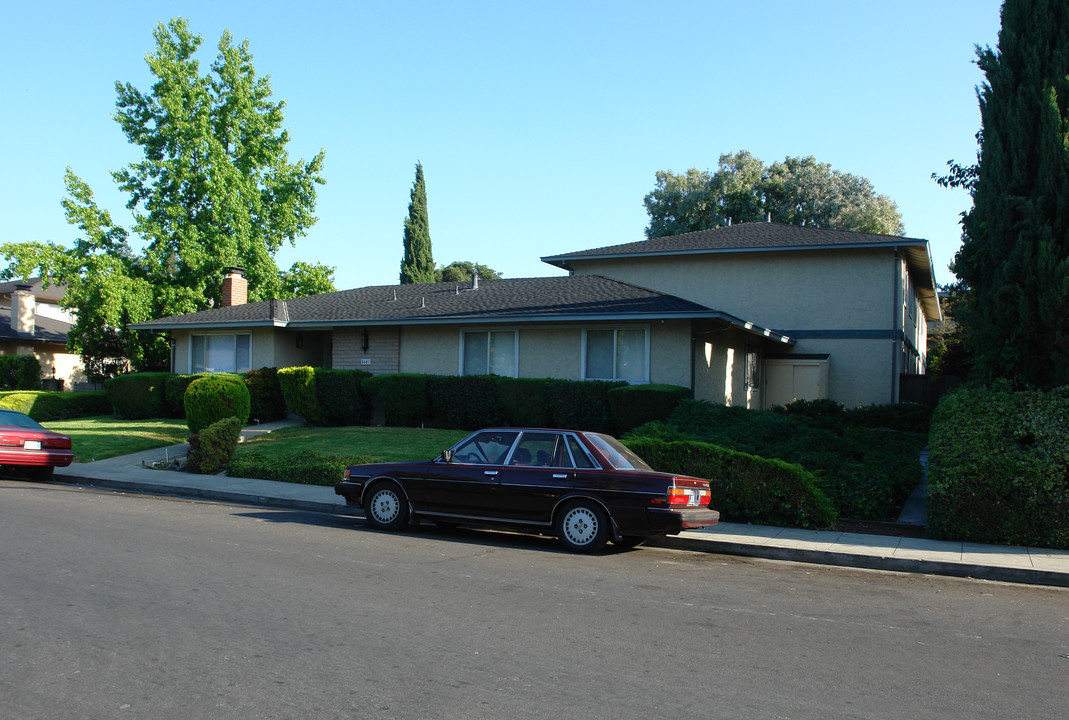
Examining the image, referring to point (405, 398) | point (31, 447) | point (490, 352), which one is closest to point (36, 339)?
point (405, 398)

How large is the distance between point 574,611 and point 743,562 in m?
3.70

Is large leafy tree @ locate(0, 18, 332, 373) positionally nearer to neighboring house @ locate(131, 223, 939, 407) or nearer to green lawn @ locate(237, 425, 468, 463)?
neighboring house @ locate(131, 223, 939, 407)

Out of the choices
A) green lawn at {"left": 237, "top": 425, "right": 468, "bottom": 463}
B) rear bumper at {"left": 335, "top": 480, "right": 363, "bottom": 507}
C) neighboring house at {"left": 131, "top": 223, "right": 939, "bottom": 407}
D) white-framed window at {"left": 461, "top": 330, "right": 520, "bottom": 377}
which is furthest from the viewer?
white-framed window at {"left": 461, "top": 330, "right": 520, "bottom": 377}

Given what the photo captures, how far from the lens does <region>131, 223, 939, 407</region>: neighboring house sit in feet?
67.2

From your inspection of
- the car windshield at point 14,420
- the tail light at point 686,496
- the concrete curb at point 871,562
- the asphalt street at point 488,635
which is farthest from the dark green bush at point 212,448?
the tail light at point 686,496

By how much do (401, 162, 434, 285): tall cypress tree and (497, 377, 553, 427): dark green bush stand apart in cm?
3571

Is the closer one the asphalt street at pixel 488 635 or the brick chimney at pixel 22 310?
the asphalt street at pixel 488 635

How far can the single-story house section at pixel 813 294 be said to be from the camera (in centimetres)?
2525

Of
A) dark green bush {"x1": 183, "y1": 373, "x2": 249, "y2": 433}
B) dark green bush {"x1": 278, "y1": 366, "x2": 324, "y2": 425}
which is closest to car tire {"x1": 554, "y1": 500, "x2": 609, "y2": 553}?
dark green bush {"x1": 183, "y1": 373, "x2": 249, "y2": 433}

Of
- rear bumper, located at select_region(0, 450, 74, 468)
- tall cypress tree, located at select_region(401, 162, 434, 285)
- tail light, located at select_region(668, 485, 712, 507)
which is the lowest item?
rear bumper, located at select_region(0, 450, 74, 468)

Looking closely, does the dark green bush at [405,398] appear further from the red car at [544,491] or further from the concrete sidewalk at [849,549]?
the red car at [544,491]

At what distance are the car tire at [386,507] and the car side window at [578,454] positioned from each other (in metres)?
2.38

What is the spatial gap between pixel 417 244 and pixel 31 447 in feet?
135

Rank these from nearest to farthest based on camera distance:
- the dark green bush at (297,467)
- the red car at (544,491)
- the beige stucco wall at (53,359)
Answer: the red car at (544,491) < the dark green bush at (297,467) < the beige stucco wall at (53,359)
